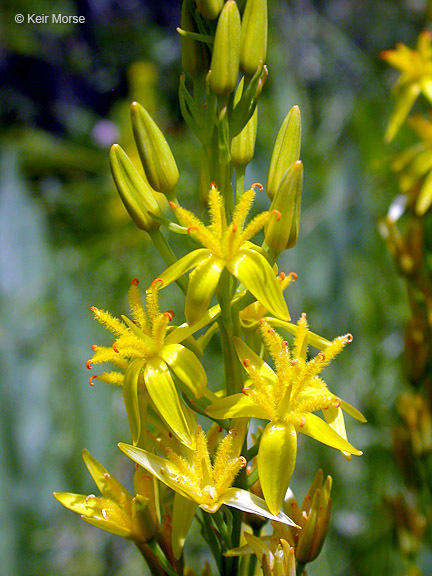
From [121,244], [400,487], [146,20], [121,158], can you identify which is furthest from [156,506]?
[146,20]

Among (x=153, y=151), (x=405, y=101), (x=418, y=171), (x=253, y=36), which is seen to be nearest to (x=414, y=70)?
(x=405, y=101)

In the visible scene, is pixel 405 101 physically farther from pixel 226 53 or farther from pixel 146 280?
pixel 146 280

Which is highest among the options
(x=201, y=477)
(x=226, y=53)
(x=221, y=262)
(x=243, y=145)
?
(x=226, y=53)

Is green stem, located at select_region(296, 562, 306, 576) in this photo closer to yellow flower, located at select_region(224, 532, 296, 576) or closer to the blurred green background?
yellow flower, located at select_region(224, 532, 296, 576)

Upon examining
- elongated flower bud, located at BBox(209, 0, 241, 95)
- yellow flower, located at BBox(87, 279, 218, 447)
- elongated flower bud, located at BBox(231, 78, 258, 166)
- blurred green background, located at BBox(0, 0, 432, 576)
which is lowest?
blurred green background, located at BBox(0, 0, 432, 576)

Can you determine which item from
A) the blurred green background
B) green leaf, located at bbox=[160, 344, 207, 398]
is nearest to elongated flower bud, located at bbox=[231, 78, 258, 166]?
green leaf, located at bbox=[160, 344, 207, 398]

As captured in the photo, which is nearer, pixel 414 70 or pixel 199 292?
pixel 199 292
